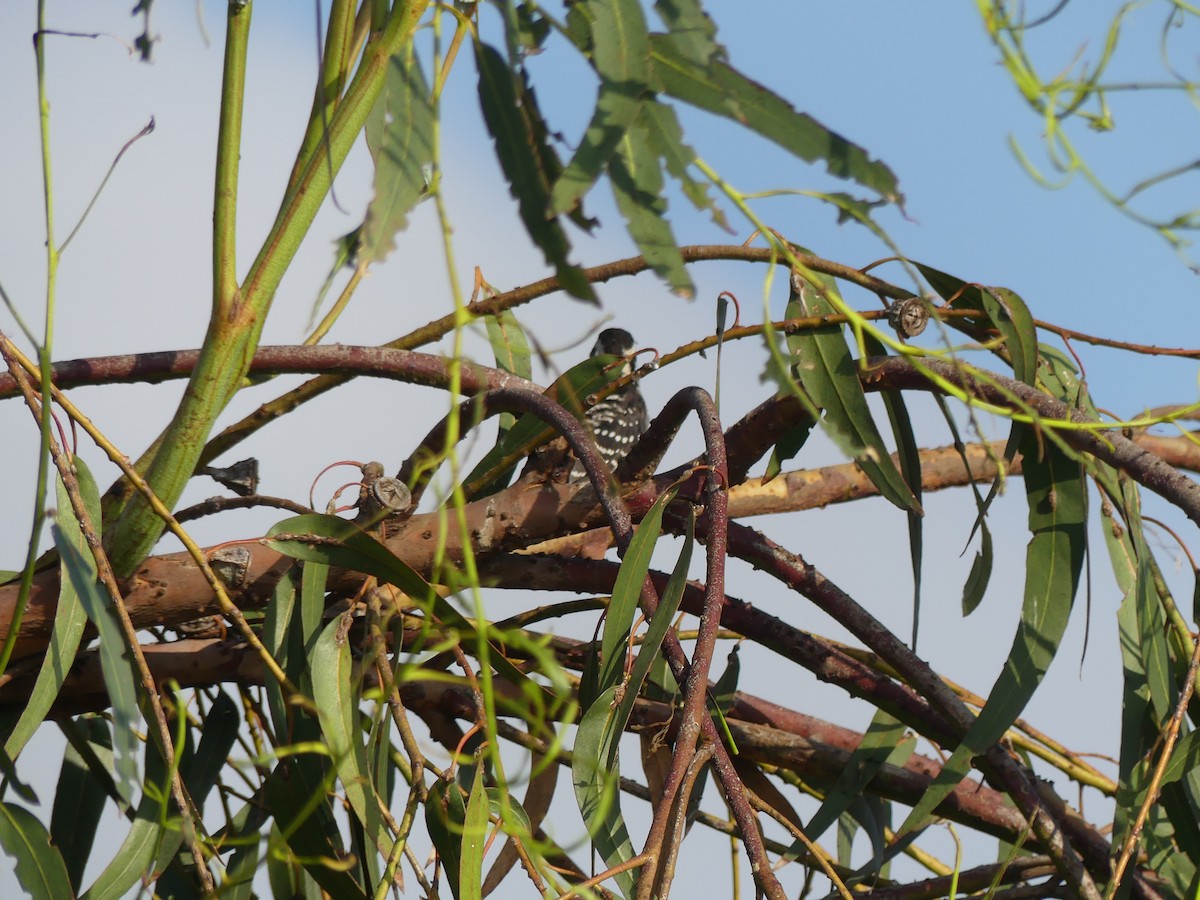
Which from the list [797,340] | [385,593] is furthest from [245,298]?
[797,340]

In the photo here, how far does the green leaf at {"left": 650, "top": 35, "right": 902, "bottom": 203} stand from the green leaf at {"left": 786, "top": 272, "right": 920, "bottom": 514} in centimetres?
44

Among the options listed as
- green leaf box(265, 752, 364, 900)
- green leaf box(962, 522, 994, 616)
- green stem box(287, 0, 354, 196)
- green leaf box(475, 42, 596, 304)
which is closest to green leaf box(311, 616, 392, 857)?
green leaf box(265, 752, 364, 900)

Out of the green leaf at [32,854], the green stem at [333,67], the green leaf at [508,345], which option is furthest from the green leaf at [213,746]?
the green stem at [333,67]

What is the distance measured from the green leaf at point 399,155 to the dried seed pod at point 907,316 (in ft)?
2.14

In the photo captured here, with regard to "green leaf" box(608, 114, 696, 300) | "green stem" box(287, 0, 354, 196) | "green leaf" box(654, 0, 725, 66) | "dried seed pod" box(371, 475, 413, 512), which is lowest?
"dried seed pod" box(371, 475, 413, 512)

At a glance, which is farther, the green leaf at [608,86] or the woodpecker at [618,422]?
the woodpecker at [618,422]

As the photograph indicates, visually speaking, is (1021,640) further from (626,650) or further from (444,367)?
(444,367)

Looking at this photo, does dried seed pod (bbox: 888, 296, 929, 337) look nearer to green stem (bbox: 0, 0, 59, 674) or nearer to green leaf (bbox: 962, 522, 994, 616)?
green leaf (bbox: 962, 522, 994, 616)

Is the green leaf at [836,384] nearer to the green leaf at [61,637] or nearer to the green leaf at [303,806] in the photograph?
the green leaf at [303,806]

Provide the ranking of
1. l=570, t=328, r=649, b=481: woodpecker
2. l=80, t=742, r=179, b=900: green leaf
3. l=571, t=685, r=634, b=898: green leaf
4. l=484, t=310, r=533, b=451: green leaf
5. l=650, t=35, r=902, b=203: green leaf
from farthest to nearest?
l=570, t=328, r=649, b=481: woodpecker < l=484, t=310, r=533, b=451: green leaf < l=80, t=742, r=179, b=900: green leaf < l=571, t=685, r=634, b=898: green leaf < l=650, t=35, r=902, b=203: green leaf

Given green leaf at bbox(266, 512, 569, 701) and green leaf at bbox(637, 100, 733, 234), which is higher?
green leaf at bbox(637, 100, 733, 234)

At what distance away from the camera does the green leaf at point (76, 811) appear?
1729 millimetres

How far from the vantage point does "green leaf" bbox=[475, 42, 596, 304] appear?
2.30 feet

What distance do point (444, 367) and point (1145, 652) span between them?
891 mm
